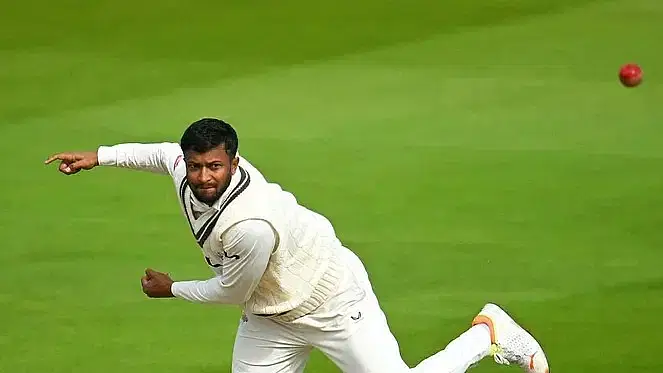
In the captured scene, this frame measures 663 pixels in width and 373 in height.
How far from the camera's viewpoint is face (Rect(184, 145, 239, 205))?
12.9 feet

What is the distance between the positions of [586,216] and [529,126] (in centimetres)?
149

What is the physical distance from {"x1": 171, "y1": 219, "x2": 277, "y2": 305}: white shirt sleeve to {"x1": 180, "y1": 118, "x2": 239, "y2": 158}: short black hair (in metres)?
0.28

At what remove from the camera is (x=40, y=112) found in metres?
8.94

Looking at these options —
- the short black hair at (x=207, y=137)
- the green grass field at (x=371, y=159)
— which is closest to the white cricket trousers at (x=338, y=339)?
the short black hair at (x=207, y=137)

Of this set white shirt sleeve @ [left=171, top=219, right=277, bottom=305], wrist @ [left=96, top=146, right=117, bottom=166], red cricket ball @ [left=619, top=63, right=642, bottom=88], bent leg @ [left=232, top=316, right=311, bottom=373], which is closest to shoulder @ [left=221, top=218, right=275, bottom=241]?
white shirt sleeve @ [left=171, top=219, right=277, bottom=305]

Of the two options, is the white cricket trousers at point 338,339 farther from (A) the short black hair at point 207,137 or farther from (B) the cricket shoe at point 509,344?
(A) the short black hair at point 207,137

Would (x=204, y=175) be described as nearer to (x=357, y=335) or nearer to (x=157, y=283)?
(x=157, y=283)

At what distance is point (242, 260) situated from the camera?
4.02m

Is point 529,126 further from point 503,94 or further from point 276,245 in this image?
point 276,245

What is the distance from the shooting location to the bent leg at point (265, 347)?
447 centimetres

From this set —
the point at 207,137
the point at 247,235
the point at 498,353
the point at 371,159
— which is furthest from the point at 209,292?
the point at 371,159

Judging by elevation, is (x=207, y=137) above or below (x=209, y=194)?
above

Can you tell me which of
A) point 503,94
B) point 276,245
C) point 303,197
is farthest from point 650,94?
point 276,245

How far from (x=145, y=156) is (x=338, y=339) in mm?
1059
